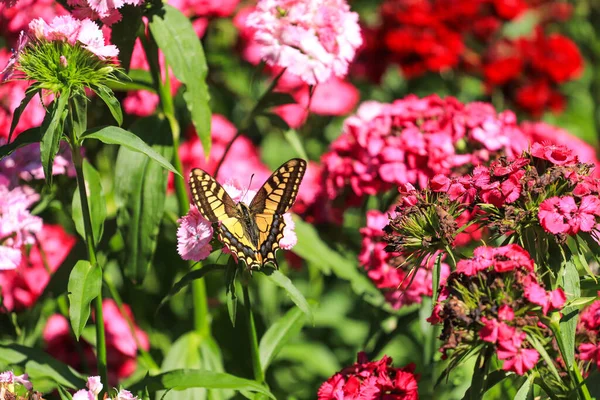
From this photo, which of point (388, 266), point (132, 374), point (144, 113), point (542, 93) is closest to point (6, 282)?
point (132, 374)

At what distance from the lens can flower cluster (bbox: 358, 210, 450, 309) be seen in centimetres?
254

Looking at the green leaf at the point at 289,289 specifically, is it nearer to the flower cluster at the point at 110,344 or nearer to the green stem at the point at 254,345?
the green stem at the point at 254,345

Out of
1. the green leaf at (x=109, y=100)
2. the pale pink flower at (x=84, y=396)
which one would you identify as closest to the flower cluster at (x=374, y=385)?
the pale pink flower at (x=84, y=396)

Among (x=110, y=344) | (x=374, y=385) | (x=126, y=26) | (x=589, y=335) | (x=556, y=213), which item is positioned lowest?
(x=110, y=344)

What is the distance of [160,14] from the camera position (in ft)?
7.52

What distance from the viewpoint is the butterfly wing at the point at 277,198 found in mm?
2051

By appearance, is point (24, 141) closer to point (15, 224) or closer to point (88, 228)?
point (88, 228)

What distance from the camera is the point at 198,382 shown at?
A: 6.66 ft

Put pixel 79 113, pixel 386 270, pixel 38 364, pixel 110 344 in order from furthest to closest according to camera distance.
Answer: pixel 110 344 < pixel 386 270 < pixel 38 364 < pixel 79 113

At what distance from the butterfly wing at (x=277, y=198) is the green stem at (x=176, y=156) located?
30 cm

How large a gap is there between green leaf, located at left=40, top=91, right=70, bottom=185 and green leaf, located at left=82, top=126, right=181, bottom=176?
0.08 m

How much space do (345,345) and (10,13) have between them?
1.87m

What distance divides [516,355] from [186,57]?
1.28m

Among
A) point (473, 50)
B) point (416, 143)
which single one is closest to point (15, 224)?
point (416, 143)
